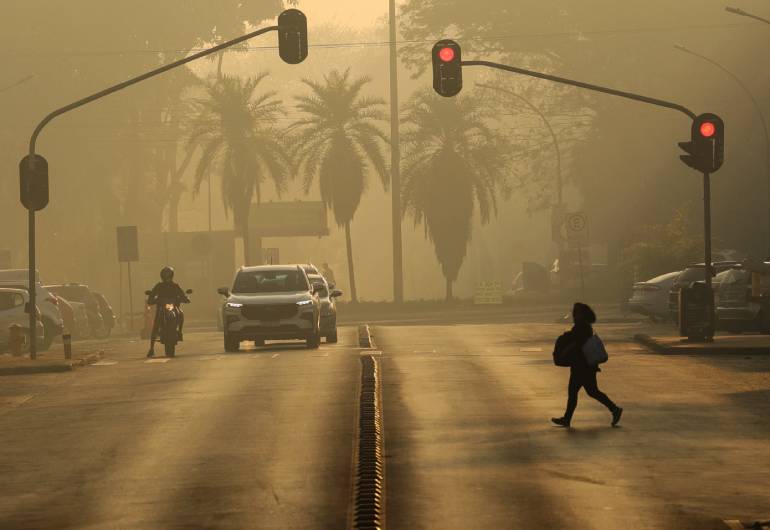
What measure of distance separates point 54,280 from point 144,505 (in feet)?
260

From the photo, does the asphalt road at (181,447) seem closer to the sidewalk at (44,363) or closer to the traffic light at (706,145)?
the sidewalk at (44,363)

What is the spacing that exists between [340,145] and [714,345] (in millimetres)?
47827

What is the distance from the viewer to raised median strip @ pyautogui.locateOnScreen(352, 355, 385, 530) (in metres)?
12.2

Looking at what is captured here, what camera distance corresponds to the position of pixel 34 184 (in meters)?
32.4

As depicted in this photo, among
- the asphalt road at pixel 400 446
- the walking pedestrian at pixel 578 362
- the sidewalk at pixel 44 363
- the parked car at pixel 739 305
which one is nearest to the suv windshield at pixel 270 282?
the sidewalk at pixel 44 363

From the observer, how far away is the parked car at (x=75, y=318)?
4662cm

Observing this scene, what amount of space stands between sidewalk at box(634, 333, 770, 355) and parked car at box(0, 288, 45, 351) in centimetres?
1366

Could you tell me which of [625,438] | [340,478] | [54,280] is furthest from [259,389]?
[54,280]

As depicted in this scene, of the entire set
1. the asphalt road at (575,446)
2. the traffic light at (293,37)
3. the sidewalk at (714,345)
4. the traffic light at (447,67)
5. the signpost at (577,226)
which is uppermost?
the traffic light at (293,37)

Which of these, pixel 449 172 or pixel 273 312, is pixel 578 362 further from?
pixel 449 172

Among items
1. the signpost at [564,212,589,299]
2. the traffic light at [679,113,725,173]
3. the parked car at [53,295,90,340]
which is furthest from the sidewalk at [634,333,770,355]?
the signpost at [564,212,589,299]

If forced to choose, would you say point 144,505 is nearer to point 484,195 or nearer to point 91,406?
point 91,406

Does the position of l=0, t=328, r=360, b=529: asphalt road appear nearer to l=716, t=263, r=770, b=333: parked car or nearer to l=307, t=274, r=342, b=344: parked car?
l=307, t=274, r=342, b=344: parked car

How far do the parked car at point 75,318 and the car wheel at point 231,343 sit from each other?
12.9 metres
